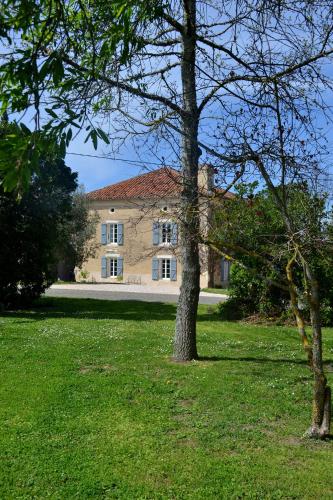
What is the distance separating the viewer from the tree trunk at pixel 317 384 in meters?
4.93

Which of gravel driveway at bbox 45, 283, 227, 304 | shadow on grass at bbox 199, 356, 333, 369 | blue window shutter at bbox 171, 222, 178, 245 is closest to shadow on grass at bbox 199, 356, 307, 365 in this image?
shadow on grass at bbox 199, 356, 333, 369

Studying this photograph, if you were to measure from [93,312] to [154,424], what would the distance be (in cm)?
1176

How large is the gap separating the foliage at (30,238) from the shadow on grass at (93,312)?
846 mm

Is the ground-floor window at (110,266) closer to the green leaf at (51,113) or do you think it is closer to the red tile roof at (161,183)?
the red tile roof at (161,183)

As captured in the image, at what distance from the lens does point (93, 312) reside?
16.9m

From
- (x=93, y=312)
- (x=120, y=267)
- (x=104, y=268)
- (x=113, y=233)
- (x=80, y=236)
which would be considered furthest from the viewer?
(x=104, y=268)

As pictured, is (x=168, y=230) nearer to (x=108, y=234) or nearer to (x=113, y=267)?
(x=108, y=234)

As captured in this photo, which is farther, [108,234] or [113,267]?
[113,267]

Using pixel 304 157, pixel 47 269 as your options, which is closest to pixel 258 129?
pixel 304 157

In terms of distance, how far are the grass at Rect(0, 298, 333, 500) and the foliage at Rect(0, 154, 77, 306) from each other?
26.5 ft

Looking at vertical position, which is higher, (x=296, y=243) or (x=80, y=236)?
(x=80, y=236)

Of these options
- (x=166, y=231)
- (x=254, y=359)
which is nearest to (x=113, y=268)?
(x=254, y=359)

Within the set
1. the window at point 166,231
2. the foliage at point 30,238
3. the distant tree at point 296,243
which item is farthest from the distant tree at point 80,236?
the distant tree at point 296,243

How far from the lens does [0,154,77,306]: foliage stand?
17078mm
